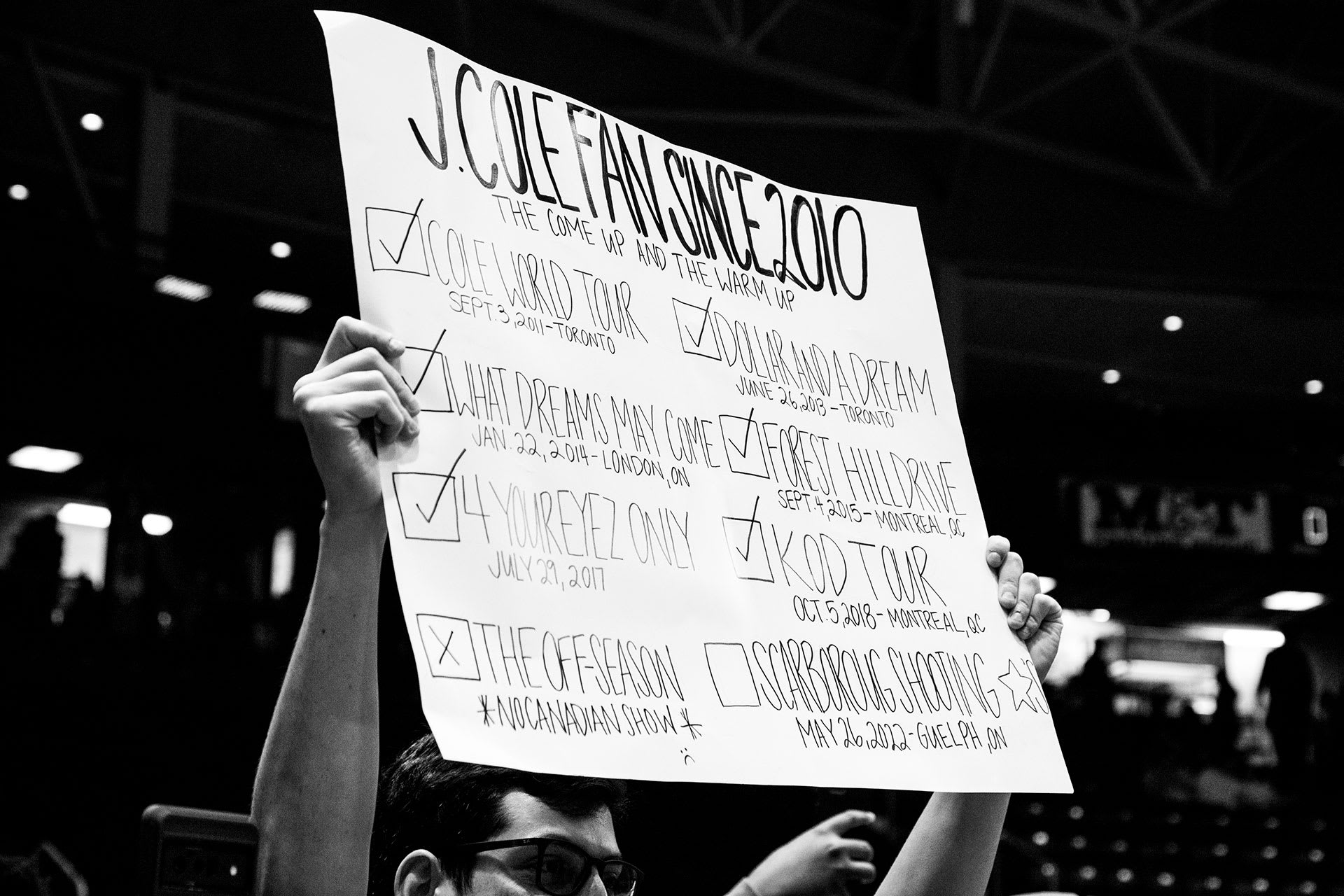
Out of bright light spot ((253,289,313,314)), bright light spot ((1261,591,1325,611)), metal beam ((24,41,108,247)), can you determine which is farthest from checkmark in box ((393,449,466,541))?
bright light spot ((1261,591,1325,611))

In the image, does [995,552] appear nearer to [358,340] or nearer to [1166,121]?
[358,340]

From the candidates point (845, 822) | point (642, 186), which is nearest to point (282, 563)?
point (845, 822)

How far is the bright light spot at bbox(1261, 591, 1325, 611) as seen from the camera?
18344 mm

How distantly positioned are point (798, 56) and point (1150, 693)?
25.4 feet

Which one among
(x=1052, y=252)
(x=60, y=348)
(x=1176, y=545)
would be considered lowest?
(x=1176, y=545)

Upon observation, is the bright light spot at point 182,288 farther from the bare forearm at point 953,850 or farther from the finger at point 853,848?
the bare forearm at point 953,850

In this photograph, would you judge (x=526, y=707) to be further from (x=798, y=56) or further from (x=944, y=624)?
(x=798, y=56)

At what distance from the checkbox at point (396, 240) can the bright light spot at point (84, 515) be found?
7.26 meters

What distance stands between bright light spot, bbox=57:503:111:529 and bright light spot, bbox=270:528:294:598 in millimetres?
922

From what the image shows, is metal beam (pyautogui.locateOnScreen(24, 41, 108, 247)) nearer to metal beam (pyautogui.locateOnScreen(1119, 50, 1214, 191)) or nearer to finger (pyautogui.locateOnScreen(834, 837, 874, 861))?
metal beam (pyautogui.locateOnScreen(1119, 50, 1214, 191))

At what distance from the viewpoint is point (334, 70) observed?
4.96 ft

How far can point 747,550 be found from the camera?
1640mm

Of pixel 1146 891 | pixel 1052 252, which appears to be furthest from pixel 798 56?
pixel 1146 891

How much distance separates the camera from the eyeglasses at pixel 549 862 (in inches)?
66.0
